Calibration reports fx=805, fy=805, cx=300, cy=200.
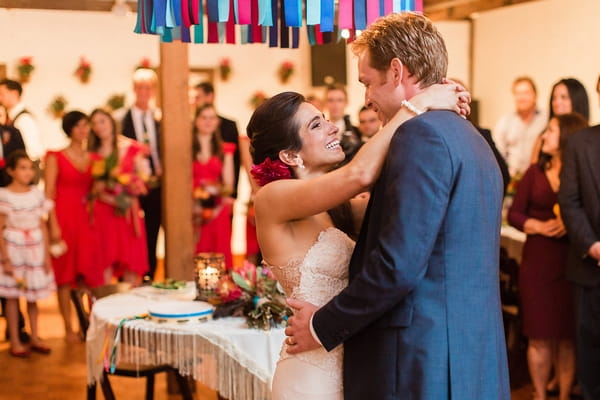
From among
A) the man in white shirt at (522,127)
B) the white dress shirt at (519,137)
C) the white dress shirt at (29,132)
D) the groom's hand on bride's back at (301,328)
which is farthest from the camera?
the white dress shirt at (519,137)

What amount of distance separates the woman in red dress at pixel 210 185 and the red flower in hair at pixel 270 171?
3986 mm

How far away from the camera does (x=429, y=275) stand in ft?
6.03

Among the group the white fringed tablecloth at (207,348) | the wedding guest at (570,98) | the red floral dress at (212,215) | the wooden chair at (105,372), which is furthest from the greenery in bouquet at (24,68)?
the white fringed tablecloth at (207,348)

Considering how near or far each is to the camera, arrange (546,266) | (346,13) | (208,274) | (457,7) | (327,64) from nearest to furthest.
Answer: (346,13)
(208,274)
(546,266)
(457,7)
(327,64)

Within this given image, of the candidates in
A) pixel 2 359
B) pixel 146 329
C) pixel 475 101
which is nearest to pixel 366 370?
pixel 146 329

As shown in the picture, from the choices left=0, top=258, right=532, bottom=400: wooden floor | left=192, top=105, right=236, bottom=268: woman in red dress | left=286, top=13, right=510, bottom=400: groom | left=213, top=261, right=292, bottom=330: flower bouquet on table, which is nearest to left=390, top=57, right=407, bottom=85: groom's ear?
left=286, top=13, right=510, bottom=400: groom

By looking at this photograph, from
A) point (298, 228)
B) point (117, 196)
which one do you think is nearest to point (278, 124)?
point (298, 228)

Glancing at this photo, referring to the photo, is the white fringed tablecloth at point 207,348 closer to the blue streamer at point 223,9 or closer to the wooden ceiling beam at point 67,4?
the blue streamer at point 223,9

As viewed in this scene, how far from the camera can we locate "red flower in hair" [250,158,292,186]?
7.30ft

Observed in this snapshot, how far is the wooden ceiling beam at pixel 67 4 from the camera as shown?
782cm

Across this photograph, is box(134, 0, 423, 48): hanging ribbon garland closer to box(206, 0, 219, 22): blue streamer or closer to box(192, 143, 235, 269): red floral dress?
box(206, 0, 219, 22): blue streamer

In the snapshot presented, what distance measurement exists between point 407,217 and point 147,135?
5279 mm

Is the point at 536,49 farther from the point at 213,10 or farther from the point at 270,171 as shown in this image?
the point at 270,171

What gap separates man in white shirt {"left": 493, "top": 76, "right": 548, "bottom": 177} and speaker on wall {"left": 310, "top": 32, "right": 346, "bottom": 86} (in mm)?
3091
